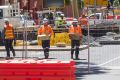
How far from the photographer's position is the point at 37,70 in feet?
32.4

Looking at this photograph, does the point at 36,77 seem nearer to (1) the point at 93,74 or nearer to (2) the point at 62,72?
(2) the point at 62,72

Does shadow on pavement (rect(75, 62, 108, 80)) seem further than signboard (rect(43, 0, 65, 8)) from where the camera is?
No

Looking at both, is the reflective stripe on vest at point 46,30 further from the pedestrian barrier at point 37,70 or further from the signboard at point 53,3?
the signboard at point 53,3

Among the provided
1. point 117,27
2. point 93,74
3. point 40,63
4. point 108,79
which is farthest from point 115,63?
point 117,27

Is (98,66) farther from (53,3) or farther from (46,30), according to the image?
(53,3)

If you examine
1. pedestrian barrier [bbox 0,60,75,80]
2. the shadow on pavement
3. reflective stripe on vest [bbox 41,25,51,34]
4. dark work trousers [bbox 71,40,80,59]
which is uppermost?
pedestrian barrier [bbox 0,60,75,80]

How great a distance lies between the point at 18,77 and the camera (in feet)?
32.7

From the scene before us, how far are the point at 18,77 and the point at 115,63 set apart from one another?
964cm

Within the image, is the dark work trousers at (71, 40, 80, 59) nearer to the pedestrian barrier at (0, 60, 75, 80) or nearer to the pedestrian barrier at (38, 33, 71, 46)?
the pedestrian barrier at (38, 33, 71, 46)

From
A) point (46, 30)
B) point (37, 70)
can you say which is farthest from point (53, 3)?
point (37, 70)

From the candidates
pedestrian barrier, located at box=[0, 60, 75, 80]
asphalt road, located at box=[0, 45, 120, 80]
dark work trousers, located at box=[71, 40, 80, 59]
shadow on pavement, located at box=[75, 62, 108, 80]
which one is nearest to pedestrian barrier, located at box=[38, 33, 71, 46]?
asphalt road, located at box=[0, 45, 120, 80]

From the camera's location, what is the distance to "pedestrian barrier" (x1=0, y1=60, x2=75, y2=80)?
979 cm

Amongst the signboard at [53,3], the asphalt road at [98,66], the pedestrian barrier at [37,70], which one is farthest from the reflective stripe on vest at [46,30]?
the signboard at [53,3]

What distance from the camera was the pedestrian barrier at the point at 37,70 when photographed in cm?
Result: 979
